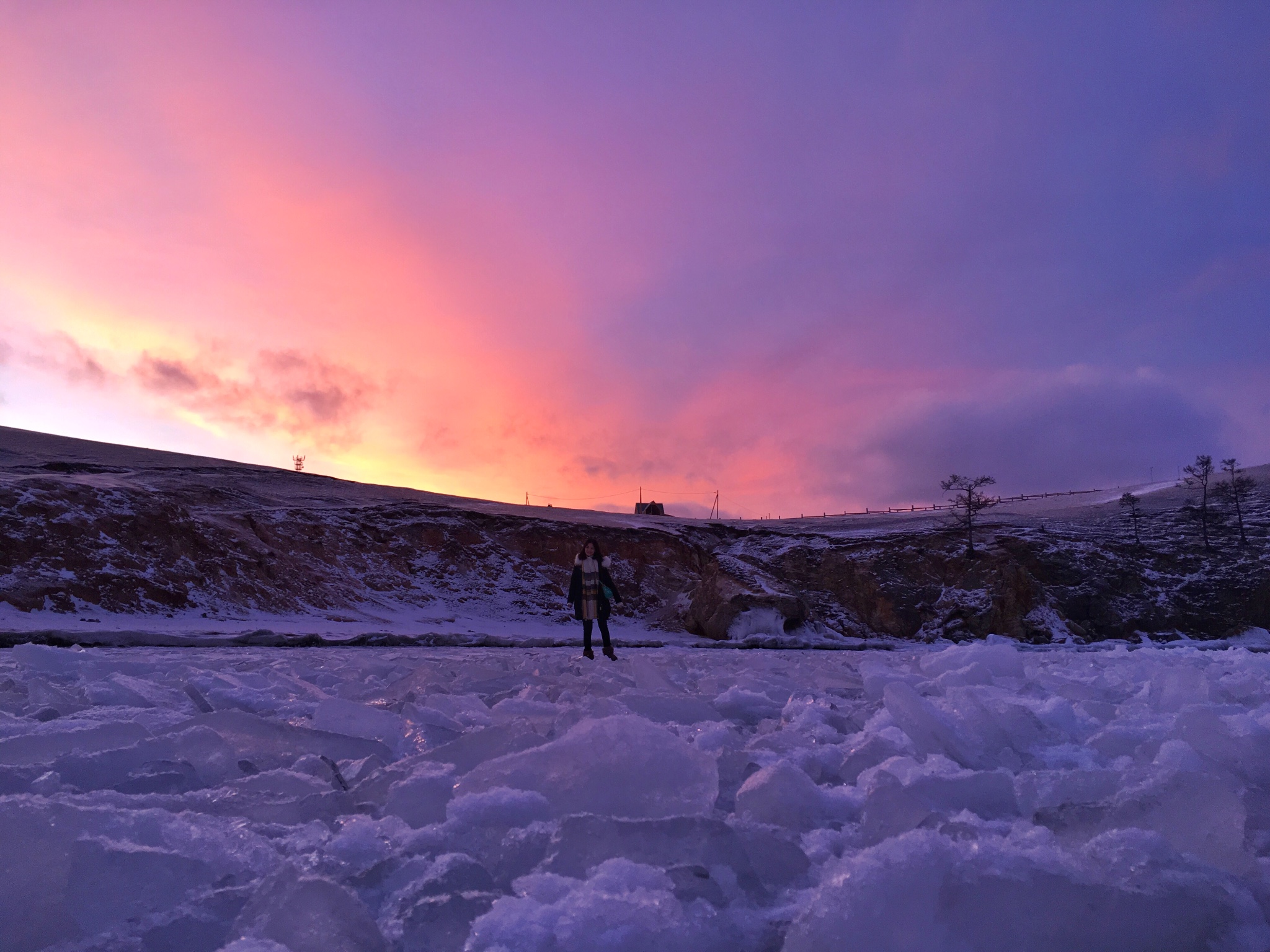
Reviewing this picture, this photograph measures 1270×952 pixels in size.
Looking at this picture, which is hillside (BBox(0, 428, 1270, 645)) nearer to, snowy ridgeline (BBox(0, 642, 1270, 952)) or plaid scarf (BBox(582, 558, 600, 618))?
plaid scarf (BBox(582, 558, 600, 618))

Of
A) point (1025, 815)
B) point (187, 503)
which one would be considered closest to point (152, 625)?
point (187, 503)

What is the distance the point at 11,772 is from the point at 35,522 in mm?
18112

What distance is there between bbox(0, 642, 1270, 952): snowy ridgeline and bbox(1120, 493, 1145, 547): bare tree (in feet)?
83.0

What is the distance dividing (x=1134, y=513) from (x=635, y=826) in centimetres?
3197

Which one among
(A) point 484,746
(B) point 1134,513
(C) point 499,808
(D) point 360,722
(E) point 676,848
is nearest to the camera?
(E) point 676,848

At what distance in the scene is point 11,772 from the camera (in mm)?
2311

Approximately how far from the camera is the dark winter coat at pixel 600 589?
9.86m

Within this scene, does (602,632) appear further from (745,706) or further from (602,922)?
(602,922)

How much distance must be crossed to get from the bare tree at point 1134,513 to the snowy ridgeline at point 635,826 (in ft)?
83.0

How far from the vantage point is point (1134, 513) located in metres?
27.0

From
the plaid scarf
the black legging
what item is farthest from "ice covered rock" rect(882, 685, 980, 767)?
the plaid scarf

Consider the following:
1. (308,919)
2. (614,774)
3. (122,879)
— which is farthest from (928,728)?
(122,879)

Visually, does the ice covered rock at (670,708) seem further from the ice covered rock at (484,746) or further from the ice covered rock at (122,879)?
the ice covered rock at (122,879)

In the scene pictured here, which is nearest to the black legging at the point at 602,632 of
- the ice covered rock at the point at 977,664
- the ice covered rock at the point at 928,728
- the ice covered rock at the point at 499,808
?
the ice covered rock at the point at 977,664
